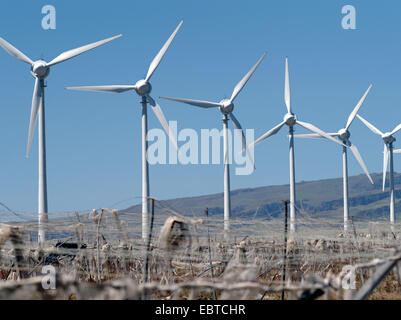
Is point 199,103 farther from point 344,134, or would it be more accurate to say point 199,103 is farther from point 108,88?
point 344,134

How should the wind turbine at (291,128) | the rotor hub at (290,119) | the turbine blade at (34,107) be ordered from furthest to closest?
the rotor hub at (290,119), the wind turbine at (291,128), the turbine blade at (34,107)

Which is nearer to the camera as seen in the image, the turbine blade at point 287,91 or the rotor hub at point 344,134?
the turbine blade at point 287,91

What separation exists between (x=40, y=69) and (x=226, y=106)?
18831mm

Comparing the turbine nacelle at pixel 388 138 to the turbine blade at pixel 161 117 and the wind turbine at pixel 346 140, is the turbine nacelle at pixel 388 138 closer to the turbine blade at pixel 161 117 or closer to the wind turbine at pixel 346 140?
the wind turbine at pixel 346 140

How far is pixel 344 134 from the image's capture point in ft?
274

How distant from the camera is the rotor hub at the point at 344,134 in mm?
83312

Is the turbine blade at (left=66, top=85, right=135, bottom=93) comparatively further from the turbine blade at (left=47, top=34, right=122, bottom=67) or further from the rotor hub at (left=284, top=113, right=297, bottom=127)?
the rotor hub at (left=284, top=113, right=297, bottom=127)

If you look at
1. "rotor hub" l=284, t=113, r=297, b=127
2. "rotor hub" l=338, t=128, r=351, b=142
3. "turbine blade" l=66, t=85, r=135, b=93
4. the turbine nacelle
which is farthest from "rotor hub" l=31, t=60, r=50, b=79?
the turbine nacelle

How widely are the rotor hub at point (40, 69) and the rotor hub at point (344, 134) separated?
39462 millimetres

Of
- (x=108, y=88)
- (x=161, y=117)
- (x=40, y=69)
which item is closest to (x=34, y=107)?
(x=40, y=69)

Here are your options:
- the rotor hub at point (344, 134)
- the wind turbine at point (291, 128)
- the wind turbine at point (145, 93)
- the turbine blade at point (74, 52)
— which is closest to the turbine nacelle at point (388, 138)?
the rotor hub at point (344, 134)

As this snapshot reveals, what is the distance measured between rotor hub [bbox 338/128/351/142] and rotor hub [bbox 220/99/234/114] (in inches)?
814
